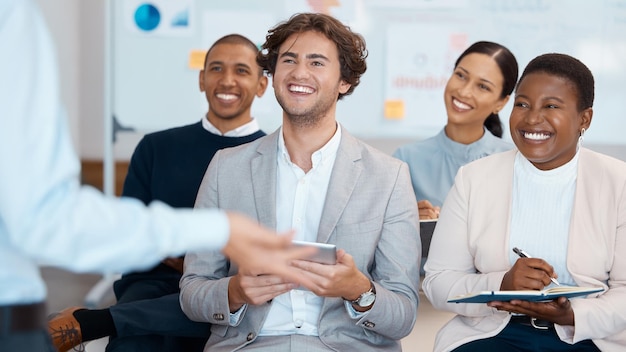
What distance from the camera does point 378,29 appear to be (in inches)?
187

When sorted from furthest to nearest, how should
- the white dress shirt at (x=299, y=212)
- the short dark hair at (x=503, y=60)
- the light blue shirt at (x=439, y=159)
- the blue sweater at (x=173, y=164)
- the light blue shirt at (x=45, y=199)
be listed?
the short dark hair at (x=503, y=60), the light blue shirt at (x=439, y=159), the blue sweater at (x=173, y=164), the white dress shirt at (x=299, y=212), the light blue shirt at (x=45, y=199)

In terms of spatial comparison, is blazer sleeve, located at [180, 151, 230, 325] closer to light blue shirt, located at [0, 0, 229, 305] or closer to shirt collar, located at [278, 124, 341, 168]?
shirt collar, located at [278, 124, 341, 168]

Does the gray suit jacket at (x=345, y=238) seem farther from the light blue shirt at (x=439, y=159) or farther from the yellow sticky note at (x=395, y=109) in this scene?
the yellow sticky note at (x=395, y=109)

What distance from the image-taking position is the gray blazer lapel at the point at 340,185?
2.45 m

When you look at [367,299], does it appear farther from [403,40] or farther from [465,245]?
[403,40]

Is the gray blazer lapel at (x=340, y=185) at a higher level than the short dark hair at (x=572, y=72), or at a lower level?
lower

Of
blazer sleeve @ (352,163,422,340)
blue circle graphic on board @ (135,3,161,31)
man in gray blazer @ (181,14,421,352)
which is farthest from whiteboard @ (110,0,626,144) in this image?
blazer sleeve @ (352,163,422,340)

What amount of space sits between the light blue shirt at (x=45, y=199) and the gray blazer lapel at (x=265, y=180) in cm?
118

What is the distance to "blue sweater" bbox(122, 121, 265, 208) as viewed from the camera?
3.30m

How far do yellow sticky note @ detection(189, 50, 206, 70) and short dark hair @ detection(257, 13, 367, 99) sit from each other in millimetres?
1980

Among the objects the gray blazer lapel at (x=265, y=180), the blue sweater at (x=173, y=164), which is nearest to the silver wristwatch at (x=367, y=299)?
the gray blazer lapel at (x=265, y=180)

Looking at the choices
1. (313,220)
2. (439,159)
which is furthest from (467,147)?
(313,220)

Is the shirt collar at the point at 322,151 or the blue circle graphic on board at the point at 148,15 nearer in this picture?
the shirt collar at the point at 322,151

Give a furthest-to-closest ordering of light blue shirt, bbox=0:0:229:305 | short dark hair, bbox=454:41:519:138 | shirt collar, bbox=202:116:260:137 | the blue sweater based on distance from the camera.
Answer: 1. short dark hair, bbox=454:41:519:138
2. shirt collar, bbox=202:116:260:137
3. the blue sweater
4. light blue shirt, bbox=0:0:229:305
